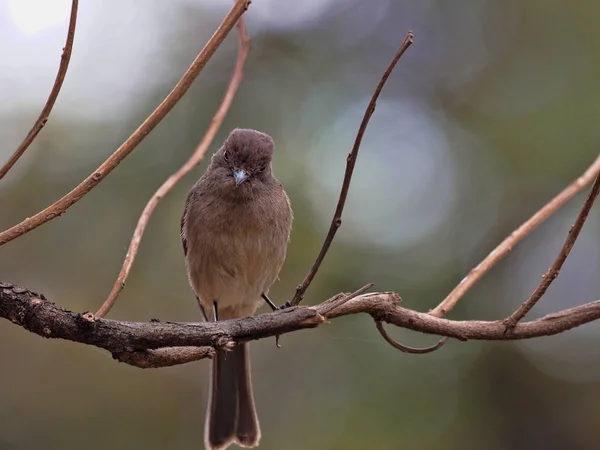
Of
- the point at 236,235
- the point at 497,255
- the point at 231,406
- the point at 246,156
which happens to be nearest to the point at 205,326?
the point at 497,255

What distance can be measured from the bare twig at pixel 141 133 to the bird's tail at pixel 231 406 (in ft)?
6.43

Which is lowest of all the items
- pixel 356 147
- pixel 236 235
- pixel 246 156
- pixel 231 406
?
pixel 231 406

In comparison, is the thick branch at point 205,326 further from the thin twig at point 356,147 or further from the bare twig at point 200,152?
the bare twig at point 200,152

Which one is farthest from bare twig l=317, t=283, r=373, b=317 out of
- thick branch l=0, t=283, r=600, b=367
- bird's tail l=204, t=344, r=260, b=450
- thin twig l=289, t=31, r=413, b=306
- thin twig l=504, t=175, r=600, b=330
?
bird's tail l=204, t=344, r=260, b=450

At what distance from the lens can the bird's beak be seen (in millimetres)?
3965

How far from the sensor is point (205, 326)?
2.19 meters

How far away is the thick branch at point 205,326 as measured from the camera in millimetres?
1951

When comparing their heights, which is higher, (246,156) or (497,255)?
(246,156)

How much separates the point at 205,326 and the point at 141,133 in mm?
587

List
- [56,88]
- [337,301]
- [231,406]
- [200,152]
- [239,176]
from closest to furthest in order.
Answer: [56,88]
[337,301]
[200,152]
[239,176]
[231,406]

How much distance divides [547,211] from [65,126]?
4.36m

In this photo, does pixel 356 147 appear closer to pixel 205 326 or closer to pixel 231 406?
pixel 205 326

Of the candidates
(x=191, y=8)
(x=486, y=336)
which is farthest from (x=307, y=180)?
(x=486, y=336)

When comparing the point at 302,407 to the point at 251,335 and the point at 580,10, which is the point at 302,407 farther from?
the point at 580,10
